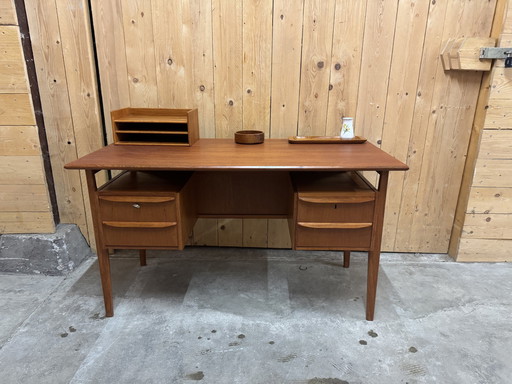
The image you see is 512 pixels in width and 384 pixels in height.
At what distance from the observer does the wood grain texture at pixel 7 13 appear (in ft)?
6.00

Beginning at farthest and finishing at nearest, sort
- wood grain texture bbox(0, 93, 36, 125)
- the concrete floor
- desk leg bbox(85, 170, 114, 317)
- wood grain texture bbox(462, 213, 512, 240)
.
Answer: wood grain texture bbox(462, 213, 512, 240) → wood grain texture bbox(0, 93, 36, 125) → desk leg bbox(85, 170, 114, 317) → the concrete floor

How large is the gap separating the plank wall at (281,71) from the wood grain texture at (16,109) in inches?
5.3

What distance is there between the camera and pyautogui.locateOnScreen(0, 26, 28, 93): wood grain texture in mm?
1874

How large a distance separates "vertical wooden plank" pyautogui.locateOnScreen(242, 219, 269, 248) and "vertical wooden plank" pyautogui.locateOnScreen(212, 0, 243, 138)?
0.60m

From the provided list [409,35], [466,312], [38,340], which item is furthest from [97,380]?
[409,35]

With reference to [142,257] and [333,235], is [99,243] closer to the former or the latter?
[142,257]

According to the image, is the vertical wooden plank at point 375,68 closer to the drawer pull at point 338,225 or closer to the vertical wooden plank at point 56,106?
the drawer pull at point 338,225

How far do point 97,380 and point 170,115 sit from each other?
1.30 meters

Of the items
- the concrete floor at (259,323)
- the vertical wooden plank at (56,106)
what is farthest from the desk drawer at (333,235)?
the vertical wooden plank at (56,106)

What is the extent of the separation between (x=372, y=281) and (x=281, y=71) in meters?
1.25

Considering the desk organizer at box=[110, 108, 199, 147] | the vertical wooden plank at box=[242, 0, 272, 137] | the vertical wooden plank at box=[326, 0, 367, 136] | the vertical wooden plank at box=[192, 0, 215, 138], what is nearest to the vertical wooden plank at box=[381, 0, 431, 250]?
the vertical wooden plank at box=[326, 0, 367, 136]

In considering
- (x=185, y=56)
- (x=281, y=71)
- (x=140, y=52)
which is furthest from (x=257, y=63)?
(x=140, y=52)

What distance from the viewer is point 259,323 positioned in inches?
67.9

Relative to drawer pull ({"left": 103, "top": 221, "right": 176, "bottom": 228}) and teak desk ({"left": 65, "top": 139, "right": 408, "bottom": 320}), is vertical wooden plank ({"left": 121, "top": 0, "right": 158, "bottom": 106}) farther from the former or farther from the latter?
drawer pull ({"left": 103, "top": 221, "right": 176, "bottom": 228})
